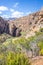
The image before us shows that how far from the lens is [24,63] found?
1041 inches

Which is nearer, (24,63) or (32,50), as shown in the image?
(24,63)

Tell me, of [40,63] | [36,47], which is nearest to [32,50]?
[36,47]

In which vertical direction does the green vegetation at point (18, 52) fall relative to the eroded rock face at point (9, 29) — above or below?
above

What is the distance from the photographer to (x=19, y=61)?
86.4ft

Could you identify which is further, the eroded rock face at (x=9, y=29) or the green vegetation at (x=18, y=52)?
the eroded rock face at (x=9, y=29)

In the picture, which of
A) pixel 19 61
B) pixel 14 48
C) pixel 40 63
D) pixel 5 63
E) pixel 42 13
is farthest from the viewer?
pixel 42 13

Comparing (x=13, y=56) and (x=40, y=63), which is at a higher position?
(x=13, y=56)

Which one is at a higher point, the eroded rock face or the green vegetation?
the green vegetation

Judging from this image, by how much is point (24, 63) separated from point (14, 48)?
790 inches

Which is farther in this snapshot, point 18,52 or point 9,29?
point 9,29

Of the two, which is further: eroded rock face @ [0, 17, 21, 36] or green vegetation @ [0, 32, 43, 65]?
eroded rock face @ [0, 17, 21, 36]

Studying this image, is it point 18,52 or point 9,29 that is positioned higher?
point 18,52

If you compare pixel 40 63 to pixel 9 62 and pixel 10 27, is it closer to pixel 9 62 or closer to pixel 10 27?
pixel 9 62

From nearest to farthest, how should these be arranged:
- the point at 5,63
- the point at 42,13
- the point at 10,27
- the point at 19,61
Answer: the point at 19,61
the point at 5,63
the point at 42,13
the point at 10,27
